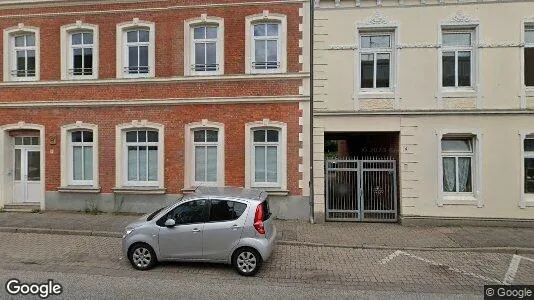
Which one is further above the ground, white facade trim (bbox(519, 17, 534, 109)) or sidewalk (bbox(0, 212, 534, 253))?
white facade trim (bbox(519, 17, 534, 109))

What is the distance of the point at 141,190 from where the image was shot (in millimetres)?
11523

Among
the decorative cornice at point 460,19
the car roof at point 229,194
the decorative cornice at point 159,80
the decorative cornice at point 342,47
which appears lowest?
the car roof at point 229,194

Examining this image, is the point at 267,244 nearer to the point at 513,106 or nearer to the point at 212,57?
the point at 212,57

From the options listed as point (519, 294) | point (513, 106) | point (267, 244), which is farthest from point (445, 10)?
point (267, 244)

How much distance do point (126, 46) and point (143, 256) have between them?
7913 mm

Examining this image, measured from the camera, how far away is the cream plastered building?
10.3m

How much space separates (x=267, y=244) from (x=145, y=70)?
8017mm

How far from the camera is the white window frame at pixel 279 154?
432 inches

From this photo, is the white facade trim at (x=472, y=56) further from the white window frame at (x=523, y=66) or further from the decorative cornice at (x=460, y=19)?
the white window frame at (x=523, y=66)

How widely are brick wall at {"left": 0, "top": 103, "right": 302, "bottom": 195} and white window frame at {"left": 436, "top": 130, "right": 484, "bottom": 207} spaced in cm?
422

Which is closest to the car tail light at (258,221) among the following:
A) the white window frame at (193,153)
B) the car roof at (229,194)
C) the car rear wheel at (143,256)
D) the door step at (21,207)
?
the car roof at (229,194)

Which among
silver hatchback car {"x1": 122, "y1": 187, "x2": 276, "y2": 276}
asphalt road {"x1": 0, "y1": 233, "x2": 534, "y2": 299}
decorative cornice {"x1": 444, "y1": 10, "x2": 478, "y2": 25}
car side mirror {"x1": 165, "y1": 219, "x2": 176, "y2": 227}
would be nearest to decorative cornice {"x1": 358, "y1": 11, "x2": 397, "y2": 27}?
decorative cornice {"x1": 444, "y1": 10, "x2": 478, "y2": 25}

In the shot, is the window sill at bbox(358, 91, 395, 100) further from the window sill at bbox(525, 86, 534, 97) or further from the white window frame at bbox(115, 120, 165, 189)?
the white window frame at bbox(115, 120, 165, 189)

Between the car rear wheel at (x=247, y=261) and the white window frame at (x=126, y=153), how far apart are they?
19.2 ft
